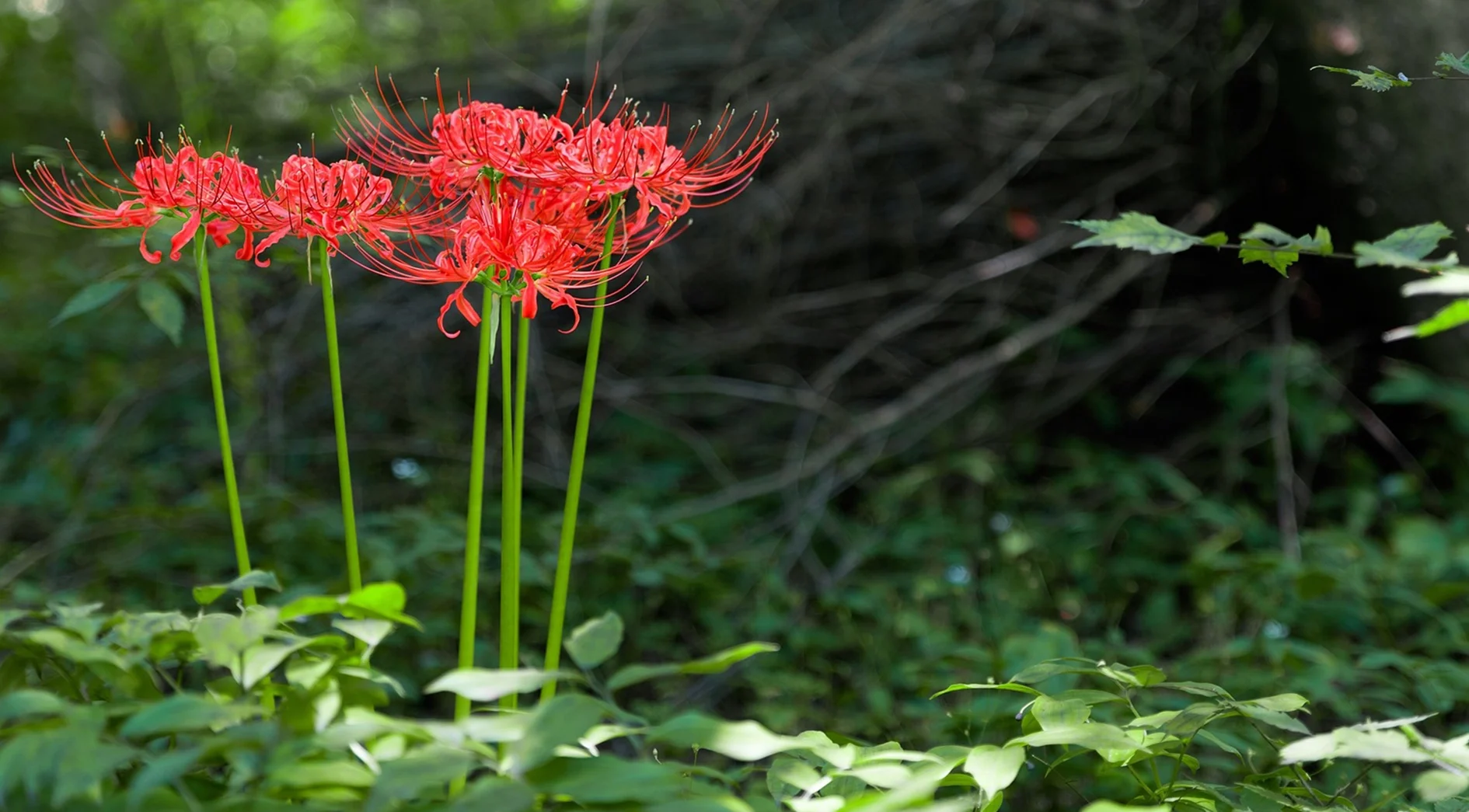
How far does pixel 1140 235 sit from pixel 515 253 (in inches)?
21.1

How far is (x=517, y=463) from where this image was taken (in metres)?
0.98

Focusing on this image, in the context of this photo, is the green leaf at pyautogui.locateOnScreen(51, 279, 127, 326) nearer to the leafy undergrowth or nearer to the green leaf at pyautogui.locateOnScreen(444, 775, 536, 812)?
the leafy undergrowth

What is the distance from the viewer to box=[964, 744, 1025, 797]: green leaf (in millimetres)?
805

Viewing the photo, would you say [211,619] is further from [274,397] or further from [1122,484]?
[1122,484]

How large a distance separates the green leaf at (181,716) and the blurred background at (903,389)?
99 centimetres

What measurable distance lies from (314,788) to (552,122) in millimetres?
535

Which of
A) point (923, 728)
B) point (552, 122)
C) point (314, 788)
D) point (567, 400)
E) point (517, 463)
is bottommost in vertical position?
point (923, 728)

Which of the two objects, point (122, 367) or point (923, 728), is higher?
point (122, 367)

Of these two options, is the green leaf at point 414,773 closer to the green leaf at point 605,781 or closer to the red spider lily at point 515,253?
the green leaf at point 605,781

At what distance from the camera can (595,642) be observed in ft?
2.85

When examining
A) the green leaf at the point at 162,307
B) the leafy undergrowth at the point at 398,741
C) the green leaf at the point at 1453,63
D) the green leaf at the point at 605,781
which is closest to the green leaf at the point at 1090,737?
the leafy undergrowth at the point at 398,741

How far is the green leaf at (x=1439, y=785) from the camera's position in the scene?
688mm

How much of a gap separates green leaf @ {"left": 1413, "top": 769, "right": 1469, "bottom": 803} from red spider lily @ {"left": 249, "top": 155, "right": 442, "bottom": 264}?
2.68 feet

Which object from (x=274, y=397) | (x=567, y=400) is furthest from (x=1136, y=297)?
(x=274, y=397)
